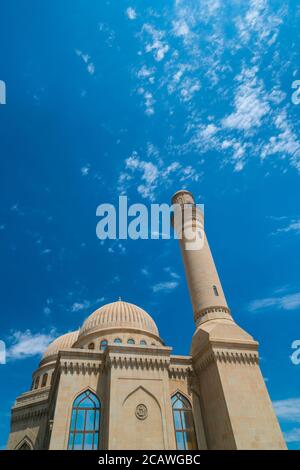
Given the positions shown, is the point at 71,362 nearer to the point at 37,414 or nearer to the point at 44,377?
the point at 37,414

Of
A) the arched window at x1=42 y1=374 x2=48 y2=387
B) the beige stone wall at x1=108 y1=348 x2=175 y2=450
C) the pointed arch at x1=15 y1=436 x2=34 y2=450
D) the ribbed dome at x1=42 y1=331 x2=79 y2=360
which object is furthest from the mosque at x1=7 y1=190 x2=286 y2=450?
the ribbed dome at x1=42 y1=331 x2=79 y2=360

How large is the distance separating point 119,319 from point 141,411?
9643mm

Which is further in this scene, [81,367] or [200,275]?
[200,275]

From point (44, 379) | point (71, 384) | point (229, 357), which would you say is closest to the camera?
point (71, 384)

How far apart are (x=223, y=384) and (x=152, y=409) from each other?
4.39 m

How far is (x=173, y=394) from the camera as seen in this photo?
1991cm

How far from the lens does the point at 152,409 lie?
18.1 meters

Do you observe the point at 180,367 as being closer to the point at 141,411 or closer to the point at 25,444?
the point at 141,411

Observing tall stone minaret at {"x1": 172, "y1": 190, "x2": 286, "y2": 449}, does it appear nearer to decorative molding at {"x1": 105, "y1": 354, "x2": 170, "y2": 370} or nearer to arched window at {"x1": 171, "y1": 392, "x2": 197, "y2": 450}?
arched window at {"x1": 171, "y1": 392, "x2": 197, "y2": 450}

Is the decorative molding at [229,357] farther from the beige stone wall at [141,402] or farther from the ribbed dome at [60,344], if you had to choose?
the ribbed dome at [60,344]

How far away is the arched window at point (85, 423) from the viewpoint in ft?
55.3

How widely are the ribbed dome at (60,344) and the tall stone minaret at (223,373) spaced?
56.1 ft

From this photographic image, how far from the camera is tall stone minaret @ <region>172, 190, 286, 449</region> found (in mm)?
16875

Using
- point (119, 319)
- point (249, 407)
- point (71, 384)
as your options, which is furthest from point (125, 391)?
point (119, 319)
